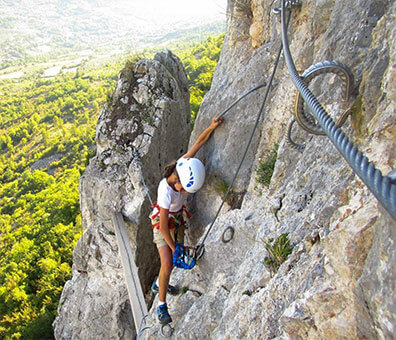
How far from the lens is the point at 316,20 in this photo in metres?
4.61

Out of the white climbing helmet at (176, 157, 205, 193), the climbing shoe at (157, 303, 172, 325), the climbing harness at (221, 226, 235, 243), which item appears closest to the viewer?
the climbing shoe at (157, 303, 172, 325)

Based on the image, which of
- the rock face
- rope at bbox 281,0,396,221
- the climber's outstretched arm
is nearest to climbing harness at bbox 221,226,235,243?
the rock face

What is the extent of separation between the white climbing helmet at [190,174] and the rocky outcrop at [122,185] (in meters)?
3.01

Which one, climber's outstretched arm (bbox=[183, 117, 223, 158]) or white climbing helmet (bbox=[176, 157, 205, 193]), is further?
climber's outstretched arm (bbox=[183, 117, 223, 158])

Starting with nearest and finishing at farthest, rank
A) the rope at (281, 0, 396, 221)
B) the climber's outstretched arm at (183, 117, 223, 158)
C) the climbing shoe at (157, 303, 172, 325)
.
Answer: the rope at (281, 0, 396, 221) → the climbing shoe at (157, 303, 172, 325) → the climber's outstretched arm at (183, 117, 223, 158)

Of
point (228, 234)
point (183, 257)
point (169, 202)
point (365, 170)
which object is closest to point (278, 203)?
point (228, 234)

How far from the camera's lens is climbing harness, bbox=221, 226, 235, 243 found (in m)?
5.05

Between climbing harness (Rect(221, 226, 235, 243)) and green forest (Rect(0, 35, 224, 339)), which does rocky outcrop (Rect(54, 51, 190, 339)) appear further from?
climbing harness (Rect(221, 226, 235, 243))

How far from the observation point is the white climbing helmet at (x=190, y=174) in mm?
5391

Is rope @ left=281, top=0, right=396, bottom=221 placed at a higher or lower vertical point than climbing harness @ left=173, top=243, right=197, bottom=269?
higher

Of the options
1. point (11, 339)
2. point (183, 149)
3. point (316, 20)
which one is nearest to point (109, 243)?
point (183, 149)

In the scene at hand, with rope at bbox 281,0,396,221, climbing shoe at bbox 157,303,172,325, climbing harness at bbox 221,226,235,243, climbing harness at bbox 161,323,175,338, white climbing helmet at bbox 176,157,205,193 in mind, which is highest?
rope at bbox 281,0,396,221

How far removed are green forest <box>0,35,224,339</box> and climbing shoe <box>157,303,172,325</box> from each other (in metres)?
6.63

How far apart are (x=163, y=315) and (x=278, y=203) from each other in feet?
8.87
